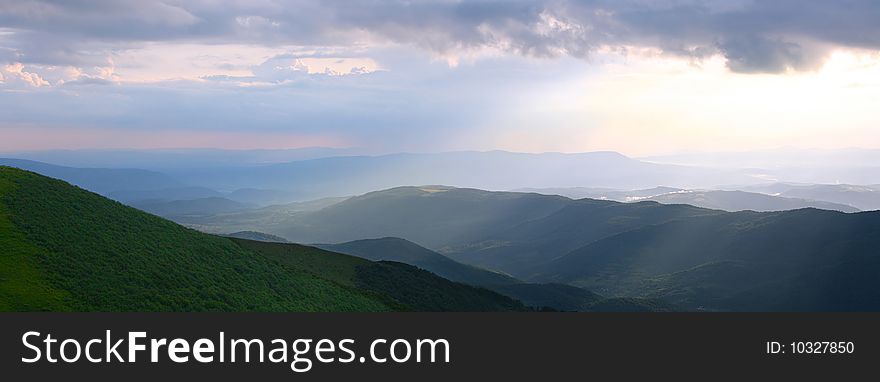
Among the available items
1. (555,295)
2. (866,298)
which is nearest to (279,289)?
(555,295)

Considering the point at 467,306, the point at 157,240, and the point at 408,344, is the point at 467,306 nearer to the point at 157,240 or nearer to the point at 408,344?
the point at 157,240

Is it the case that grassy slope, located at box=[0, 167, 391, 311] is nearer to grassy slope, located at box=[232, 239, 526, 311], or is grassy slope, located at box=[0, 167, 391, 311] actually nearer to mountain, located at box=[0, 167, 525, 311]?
mountain, located at box=[0, 167, 525, 311]

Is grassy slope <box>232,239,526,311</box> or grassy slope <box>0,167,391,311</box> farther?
grassy slope <box>232,239,526,311</box>

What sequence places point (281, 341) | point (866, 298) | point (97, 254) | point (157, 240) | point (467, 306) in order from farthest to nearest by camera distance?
point (866, 298) < point (467, 306) < point (157, 240) < point (97, 254) < point (281, 341)

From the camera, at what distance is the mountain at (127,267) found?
114ft

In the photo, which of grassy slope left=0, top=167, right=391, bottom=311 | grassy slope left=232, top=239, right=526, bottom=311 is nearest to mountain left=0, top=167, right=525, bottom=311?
grassy slope left=0, top=167, right=391, bottom=311

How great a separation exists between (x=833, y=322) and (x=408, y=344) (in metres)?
20.1

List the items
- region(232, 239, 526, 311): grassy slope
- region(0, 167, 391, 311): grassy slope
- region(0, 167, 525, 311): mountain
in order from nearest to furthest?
1. region(0, 167, 391, 311): grassy slope
2. region(0, 167, 525, 311): mountain
3. region(232, 239, 526, 311): grassy slope

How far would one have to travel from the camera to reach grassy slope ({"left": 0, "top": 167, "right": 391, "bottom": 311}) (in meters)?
34.5

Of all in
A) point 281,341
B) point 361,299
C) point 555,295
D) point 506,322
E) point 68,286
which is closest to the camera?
point 281,341

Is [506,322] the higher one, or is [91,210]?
[91,210]

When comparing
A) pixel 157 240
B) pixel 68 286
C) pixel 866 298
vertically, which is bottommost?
pixel 866 298

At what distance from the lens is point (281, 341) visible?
24531mm

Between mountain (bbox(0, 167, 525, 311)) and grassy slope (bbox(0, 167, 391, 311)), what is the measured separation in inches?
2.9
